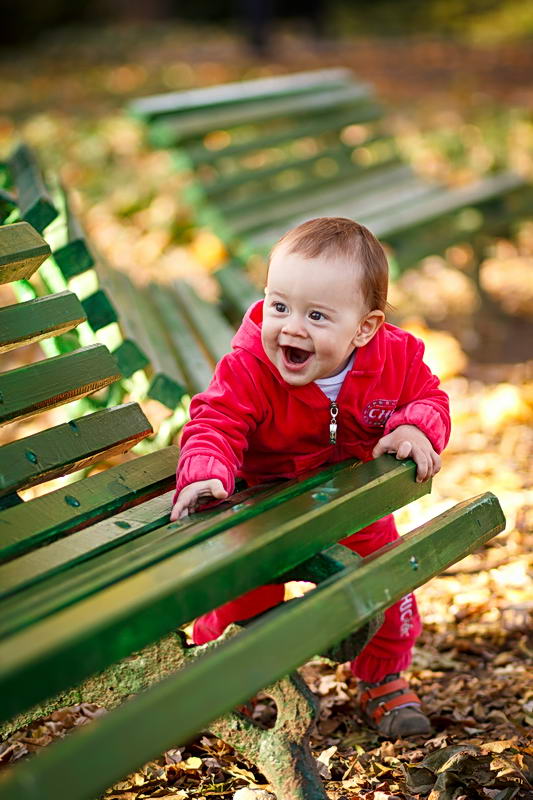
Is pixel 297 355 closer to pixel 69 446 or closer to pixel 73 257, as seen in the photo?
pixel 69 446

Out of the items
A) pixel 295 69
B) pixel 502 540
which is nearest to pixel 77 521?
pixel 502 540

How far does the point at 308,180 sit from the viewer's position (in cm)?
621

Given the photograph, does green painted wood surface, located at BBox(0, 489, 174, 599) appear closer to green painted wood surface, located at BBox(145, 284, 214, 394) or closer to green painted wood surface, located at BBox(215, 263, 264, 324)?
green painted wood surface, located at BBox(145, 284, 214, 394)

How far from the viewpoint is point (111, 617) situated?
61.1 inches

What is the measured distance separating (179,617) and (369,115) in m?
5.72

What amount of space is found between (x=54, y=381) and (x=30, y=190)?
119 cm

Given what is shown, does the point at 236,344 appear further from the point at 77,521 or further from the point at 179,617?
the point at 179,617

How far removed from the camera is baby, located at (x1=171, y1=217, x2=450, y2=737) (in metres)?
2.22

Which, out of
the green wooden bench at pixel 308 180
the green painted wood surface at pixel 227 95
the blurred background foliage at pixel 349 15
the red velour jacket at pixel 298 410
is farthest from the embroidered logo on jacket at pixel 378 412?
the blurred background foliage at pixel 349 15

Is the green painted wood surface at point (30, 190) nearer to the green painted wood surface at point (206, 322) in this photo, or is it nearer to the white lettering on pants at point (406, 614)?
the green painted wood surface at point (206, 322)

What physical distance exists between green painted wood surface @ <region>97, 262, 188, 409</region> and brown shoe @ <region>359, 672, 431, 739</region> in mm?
1087

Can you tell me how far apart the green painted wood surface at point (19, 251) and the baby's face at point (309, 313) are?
656 mm

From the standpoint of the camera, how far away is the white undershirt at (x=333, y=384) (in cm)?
242

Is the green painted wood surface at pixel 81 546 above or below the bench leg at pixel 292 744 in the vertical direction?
above
